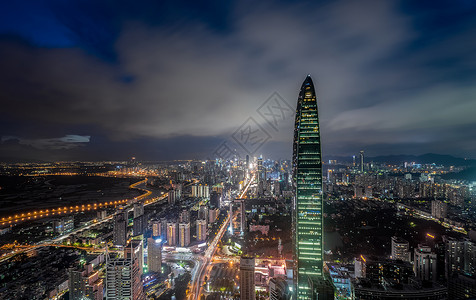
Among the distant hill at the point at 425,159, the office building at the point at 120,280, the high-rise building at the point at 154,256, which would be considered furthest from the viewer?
the distant hill at the point at 425,159

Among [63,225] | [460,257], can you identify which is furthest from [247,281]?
[63,225]

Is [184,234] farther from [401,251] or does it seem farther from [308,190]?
A: [401,251]

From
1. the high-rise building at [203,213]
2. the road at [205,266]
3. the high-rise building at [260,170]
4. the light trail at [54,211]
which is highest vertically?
the high-rise building at [260,170]

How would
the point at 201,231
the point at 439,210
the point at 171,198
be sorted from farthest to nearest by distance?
the point at 171,198 → the point at 439,210 → the point at 201,231

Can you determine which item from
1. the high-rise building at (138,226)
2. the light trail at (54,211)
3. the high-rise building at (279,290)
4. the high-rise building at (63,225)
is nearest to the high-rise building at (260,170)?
the light trail at (54,211)

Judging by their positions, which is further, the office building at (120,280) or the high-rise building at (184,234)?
the high-rise building at (184,234)

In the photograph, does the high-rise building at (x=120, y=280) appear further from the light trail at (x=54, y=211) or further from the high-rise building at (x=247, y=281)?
the light trail at (x=54, y=211)

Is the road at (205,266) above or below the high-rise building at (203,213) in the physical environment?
below

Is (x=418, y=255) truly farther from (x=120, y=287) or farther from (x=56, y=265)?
(x=56, y=265)

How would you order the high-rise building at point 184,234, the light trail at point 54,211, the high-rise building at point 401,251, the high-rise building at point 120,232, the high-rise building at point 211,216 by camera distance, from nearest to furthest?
the high-rise building at point 401,251
the high-rise building at point 120,232
the high-rise building at point 184,234
the light trail at point 54,211
the high-rise building at point 211,216
